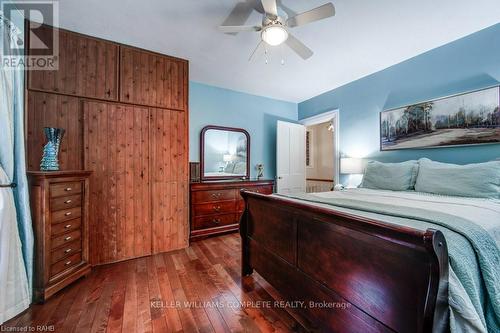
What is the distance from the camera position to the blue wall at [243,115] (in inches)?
144

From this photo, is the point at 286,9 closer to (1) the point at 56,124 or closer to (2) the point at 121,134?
(2) the point at 121,134

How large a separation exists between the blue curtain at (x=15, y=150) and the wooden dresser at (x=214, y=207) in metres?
1.68

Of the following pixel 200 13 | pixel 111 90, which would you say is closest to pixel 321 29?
pixel 200 13

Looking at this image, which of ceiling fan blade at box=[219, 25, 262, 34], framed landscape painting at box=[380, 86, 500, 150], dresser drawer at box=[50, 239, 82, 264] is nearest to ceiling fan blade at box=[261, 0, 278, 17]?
ceiling fan blade at box=[219, 25, 262, 34]

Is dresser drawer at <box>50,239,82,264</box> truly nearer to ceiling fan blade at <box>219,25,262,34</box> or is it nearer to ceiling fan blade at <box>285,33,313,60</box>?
ceiling fan blade at <box>219,25,262,34</box>

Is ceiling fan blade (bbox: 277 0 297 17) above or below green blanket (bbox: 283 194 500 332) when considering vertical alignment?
above

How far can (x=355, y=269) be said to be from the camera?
3.56 feet

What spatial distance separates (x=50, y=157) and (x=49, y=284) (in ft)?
3.63

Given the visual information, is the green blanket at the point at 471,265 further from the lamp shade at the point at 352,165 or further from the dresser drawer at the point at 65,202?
the dresser drawer at the point at 65,202

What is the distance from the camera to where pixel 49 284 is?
1760 millimetres

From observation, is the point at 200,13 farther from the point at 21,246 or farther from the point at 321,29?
the point at 21,246

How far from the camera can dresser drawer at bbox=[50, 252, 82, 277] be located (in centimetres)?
183

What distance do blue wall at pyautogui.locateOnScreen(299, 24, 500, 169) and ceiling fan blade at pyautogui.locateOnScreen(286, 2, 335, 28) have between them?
1931 mm

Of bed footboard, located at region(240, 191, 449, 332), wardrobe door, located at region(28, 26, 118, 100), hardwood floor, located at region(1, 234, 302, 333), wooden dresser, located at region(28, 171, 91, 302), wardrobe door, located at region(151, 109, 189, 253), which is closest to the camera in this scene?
bed footboard, located at region(240, 191, 449, 332)
